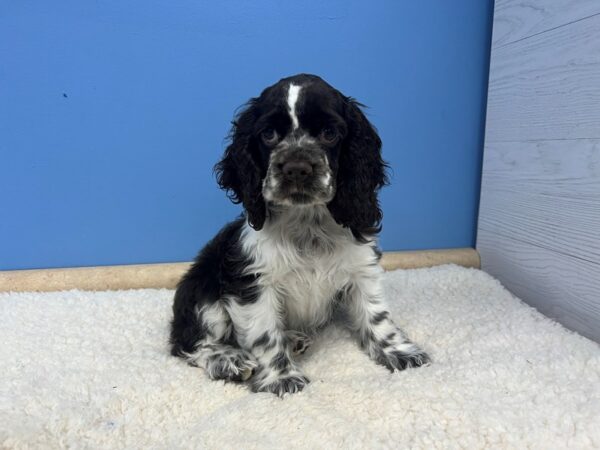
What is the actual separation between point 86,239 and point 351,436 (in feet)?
8.15

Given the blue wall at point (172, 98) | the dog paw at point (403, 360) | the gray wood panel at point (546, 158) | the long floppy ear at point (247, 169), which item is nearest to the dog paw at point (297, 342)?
the dog paw at point (403, 360)

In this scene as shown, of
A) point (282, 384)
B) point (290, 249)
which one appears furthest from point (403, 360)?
point (290, 249)

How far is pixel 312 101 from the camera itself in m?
1.86

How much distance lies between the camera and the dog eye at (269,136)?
192 cm

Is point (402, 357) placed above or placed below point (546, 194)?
below

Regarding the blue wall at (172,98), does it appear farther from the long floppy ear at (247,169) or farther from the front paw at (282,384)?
the front paw at (282,384)

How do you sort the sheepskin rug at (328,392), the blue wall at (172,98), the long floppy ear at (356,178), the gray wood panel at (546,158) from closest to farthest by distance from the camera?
the sheepskin rug at (328,392)
the long floppy ear at (356,178)
the gray wood panel at (546,158)
the blue wall at (172,98)

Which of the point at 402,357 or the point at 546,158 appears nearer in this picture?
the point at 402,357

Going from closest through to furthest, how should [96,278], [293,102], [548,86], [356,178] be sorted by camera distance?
[293,102] → [356,178] → [548,86] → [96,278]

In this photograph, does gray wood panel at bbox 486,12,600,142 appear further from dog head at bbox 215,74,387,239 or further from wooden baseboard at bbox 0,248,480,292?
wooden baseboard at bbox 0,248,480,292

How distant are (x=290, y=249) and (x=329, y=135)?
20.9 inches

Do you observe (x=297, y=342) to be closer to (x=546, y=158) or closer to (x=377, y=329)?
(x=377, y=329)

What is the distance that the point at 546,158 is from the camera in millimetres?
2643

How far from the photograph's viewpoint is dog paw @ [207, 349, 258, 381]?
6.48 ft
